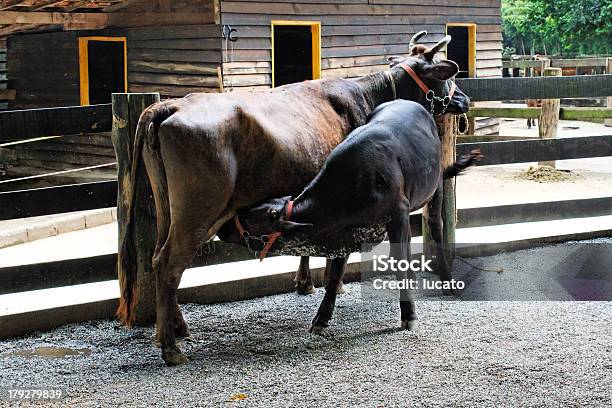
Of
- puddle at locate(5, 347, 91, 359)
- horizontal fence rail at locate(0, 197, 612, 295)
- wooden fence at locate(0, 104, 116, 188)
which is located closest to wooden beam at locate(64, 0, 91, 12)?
wooden fence at locate(0, 104, 116, 188)

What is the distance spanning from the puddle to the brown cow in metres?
0.48

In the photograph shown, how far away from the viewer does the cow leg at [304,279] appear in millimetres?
6309

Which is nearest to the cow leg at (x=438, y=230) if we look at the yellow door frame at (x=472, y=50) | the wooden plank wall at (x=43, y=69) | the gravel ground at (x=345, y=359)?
the gravel ground at (x=345, y=359)

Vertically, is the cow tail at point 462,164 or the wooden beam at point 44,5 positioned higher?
the wooden beam at point 44,5

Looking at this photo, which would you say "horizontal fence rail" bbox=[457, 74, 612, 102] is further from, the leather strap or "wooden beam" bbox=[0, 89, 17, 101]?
"wooden beam" bbox=[0, 89, 17, 101]

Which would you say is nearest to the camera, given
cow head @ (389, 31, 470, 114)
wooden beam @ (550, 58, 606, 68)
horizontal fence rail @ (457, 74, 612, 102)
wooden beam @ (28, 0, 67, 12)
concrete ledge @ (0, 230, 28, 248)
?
cow head @ (389, 31, 470, 114)

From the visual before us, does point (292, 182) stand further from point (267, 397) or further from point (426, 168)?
point (267, 397)

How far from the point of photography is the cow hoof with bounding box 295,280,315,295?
634 centimetres

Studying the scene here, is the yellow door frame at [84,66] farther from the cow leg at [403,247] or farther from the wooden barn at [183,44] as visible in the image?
the cow leg at [403,247]

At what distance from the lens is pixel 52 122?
5.69 metres

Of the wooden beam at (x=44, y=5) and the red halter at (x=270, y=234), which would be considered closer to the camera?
the red halter at (x=270, y=234)

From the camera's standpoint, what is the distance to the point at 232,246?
20.2ft

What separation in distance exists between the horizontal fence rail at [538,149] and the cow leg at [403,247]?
2.14 meters
